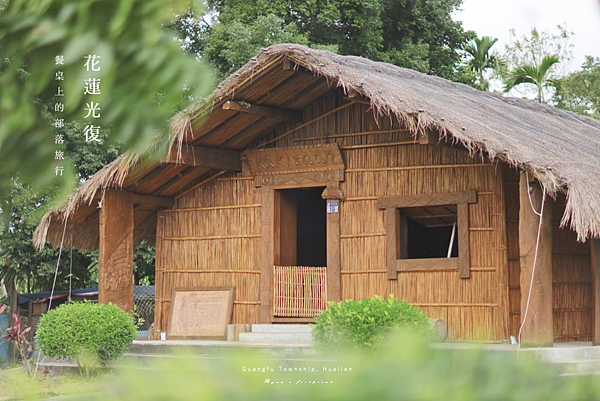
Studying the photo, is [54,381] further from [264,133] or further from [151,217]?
[264,133]

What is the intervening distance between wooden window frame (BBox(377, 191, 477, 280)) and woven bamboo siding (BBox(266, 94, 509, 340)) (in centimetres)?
8

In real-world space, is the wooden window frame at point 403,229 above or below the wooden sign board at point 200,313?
above

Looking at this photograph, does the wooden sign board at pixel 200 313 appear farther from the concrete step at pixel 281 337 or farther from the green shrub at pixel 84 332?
the green shrub at pixel 84 332

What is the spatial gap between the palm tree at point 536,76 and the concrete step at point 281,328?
13269 mm

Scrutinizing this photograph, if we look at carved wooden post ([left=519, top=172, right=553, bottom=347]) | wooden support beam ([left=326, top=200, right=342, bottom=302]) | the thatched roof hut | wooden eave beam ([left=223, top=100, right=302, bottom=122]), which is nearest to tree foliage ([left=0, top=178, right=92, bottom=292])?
the thatched roof hut

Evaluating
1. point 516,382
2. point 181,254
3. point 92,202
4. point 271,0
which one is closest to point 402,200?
point 181,254

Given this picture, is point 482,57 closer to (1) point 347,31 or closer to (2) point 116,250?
(1) point 347,31

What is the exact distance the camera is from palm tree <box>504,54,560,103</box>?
19453 millimetres

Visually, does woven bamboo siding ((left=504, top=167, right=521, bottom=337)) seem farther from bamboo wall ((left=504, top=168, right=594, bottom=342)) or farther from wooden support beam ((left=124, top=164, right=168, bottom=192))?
wooden support beam ((left=124, top=164, right=168, bottom=192))

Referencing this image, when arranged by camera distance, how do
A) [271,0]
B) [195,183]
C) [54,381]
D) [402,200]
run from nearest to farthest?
[54,381], [402,200], [195,183], [271,0]

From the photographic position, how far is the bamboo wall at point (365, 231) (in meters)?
8.25

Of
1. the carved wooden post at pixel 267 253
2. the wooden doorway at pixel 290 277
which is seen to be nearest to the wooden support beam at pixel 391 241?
the wooden doorway at pixel 290 277

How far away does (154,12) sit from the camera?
134 cm

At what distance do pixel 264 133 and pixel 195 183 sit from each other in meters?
1.28
